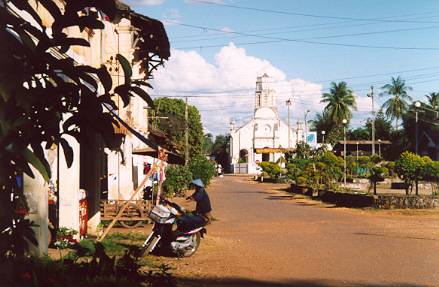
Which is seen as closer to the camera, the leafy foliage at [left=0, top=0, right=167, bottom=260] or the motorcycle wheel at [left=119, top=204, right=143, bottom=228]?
the leafy foliage at [left=0, top=0, right=167, bottom=260]

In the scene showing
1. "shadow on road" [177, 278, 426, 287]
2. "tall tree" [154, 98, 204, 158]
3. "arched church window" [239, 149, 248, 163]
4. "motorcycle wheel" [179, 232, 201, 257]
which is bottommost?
"shadow on road" [177, 278, 426, 287]

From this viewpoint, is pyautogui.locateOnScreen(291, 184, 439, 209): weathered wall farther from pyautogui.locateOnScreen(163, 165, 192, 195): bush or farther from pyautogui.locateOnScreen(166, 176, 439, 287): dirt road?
pyautogui.locateOnScreen(163, 165, 192, 195): bush

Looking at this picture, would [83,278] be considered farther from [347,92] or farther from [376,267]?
[347,92]

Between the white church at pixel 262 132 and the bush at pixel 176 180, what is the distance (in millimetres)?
67304

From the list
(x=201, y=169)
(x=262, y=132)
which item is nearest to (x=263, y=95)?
(x=262, y=132)

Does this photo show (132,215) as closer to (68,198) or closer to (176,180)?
(68,198)

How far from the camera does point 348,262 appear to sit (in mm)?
11297

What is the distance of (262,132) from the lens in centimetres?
10512

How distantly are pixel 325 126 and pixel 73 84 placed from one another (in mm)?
95394

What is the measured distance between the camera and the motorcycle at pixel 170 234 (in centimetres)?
1131

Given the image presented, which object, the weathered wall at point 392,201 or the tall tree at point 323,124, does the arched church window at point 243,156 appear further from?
the weathered wall at point 392,201

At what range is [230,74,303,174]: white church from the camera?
10312 cm

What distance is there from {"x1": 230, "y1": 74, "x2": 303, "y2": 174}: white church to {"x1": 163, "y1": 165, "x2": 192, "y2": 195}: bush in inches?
2650

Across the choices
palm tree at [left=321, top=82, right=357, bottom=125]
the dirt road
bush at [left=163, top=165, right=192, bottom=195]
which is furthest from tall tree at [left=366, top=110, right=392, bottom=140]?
the dirt road
